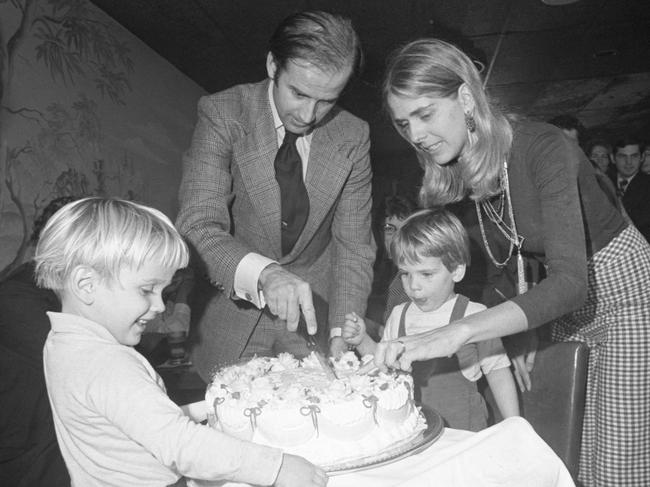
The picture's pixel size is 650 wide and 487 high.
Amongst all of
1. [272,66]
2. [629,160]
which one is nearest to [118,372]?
[272,66]

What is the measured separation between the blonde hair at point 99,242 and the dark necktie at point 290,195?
1.94ft

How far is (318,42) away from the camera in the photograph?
6.01ft

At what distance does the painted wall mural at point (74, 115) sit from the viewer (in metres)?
3.51

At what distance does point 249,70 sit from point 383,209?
315cm

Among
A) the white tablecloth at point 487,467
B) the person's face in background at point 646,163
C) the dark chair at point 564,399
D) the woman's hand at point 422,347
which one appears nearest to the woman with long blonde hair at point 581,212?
the dark chair at point 564,399

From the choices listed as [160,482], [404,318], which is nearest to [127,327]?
[160,482]

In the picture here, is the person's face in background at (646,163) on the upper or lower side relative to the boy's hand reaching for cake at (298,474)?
upper

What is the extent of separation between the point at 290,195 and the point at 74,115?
274 centimetres

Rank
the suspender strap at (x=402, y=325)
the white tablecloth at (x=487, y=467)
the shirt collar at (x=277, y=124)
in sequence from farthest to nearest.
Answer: the suspender strap at (x=402, y=325) < the shirt collar at (x=277, y=124) < the white tablecloth at (x=487, y=467)

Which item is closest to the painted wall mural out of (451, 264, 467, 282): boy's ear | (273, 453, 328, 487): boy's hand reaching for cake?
(451, 264, 467, 282): boy's ear

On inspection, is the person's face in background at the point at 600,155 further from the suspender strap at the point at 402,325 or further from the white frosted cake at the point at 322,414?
the white frosted cake at the point at 322,414

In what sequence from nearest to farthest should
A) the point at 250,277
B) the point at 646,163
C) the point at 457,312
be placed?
the point at 250,277 → the point at 457,312 → the point at 646,163

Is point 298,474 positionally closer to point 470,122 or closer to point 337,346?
point 337,346

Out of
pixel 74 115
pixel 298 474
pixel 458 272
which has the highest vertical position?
pixel 74 115
